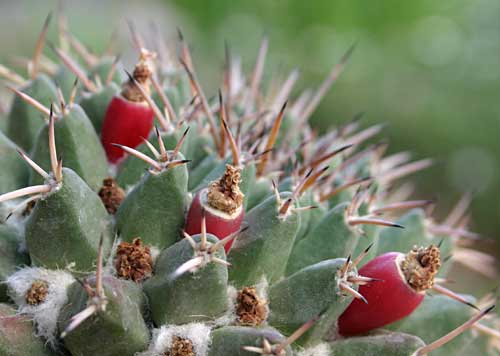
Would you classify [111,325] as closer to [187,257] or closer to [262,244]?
[187,257]

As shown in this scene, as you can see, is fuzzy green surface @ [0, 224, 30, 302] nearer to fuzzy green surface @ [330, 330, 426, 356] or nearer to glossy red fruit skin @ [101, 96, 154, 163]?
glossy red fruit skin @ [101, 96, 154, 163]

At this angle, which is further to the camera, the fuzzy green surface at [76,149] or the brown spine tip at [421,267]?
the fuzzy green surface at [76,149]

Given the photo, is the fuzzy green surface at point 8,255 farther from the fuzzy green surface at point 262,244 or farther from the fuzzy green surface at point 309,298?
the fuzzy green surface at point 309,298

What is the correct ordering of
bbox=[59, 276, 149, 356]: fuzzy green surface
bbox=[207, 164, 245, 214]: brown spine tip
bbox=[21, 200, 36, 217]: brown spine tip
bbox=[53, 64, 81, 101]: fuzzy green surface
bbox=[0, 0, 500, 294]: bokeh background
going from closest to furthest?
bbox=[59, 276, 149, 356]: fuzzy green surface, bbox=[207, 164, 245, 214]: brown spine tip, bbox=[21, 200, 36, 217]: brown spine tip, bbox=[53, 64, 81, 101]: fuzzy green surface, bbox=[0, 0, 500, 294]: bokeh background

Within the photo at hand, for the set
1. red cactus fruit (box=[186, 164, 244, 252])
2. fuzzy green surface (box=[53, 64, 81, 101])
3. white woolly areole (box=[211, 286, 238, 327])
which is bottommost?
white woolly areole (box=[211, 286, 238, 327])

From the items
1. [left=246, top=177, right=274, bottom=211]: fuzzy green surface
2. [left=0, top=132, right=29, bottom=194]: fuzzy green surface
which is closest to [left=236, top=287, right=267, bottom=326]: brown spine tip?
[left=246, top=177, right=274, bottom=211]: fuzzy green surface

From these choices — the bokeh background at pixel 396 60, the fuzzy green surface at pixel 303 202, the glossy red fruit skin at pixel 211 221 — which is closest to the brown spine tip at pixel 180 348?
the glossy red fruit skin at pixel 211 221

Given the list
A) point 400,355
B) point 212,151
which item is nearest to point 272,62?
point 212,151
